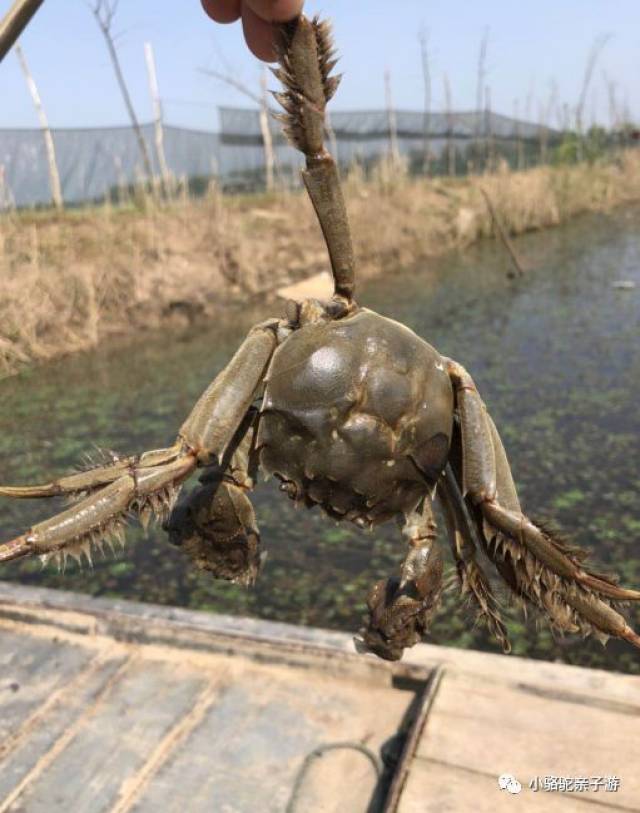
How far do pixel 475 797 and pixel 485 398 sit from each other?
7.37 metres

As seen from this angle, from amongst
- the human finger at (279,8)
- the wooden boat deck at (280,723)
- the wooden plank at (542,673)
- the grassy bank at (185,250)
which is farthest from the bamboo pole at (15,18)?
the grassy bank at (185,250)

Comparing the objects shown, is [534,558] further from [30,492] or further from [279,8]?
[279,8]

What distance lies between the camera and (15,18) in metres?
1.68

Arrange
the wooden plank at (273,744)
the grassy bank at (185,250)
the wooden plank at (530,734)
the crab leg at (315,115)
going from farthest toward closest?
the grassy bank at (185,250)
the wooden plank at (273,744)
the wooden plank at (530,734)
the crab leg at (315,115)

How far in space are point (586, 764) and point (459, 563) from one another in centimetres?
234

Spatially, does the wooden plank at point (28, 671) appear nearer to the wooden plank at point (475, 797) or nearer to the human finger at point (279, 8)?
the wooden plank at point (475, 797)

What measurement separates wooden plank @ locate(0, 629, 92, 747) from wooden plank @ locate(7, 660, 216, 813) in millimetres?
325

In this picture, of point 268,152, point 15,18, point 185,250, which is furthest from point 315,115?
point 268,152

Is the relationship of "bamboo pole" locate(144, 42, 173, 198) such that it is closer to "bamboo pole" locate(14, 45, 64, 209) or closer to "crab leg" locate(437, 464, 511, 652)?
"bamboo pole" locate(14, 45, 64, 209)

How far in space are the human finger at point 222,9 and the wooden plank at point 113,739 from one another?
3.64 meters

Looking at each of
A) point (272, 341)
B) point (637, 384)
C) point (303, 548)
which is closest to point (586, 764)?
point (272, 341)

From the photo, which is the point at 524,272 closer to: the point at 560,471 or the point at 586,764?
the point at 560,471

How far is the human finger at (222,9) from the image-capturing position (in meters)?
2.16

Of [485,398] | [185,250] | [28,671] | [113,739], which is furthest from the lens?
[185,250]
